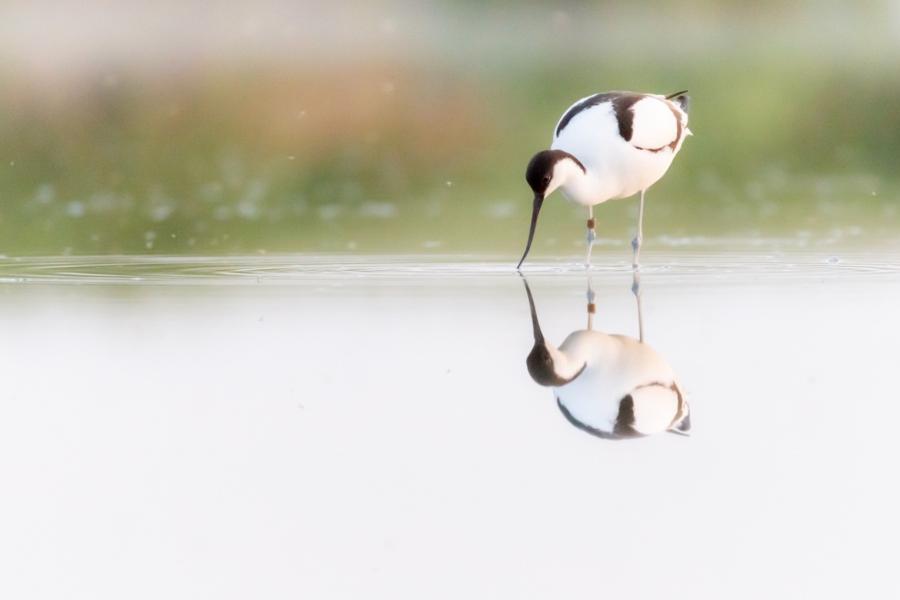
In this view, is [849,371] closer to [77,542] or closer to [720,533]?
[720,533]

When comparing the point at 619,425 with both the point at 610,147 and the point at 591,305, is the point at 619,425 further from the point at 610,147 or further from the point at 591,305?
the point at 610,147

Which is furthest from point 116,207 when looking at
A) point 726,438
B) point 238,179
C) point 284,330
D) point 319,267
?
point 726,438

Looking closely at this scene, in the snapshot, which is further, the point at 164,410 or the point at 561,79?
the point at 561,79

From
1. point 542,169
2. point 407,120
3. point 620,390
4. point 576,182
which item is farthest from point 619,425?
point 407,120

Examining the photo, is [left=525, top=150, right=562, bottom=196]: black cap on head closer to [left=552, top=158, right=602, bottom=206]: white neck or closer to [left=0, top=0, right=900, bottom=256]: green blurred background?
[left=552, top=158, right=602, bottom=206]: white neck

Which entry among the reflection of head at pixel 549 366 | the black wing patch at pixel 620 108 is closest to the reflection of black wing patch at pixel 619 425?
the reflection of head at pixel 549 366

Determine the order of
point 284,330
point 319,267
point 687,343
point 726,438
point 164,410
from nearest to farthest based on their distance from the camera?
point 726,438, point 164,410, point 687,343, point 284,330, point 319,267
